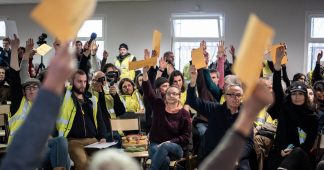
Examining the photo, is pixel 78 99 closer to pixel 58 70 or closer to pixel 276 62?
pixel 276 62

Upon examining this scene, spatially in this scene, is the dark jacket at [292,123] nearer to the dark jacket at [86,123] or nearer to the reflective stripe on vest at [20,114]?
the dark jacket at [86,123]

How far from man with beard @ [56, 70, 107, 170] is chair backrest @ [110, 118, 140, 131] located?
260 millimetres

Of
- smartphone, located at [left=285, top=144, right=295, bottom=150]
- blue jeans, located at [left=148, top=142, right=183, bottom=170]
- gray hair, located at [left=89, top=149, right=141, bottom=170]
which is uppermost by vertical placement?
gray hair, located at [left=89, top=149, right=141, bottom=170]

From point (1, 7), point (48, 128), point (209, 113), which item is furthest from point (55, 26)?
point (1, 7)

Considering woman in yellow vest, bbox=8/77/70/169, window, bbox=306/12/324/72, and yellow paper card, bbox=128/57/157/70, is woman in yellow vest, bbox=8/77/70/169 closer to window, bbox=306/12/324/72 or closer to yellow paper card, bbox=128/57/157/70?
yellow paper card, bbox=128/57/157/70

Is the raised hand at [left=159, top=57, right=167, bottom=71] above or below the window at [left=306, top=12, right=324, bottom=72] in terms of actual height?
below

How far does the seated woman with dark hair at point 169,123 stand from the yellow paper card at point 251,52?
316cm

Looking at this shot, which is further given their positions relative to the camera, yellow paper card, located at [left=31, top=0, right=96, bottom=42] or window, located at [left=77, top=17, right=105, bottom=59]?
window, located at [left=77, top=17, right=105, bottom=59]

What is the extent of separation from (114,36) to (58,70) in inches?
375

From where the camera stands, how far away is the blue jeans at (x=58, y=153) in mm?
3889

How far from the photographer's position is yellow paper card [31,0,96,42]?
1.01 metres

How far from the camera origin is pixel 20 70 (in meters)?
4.15

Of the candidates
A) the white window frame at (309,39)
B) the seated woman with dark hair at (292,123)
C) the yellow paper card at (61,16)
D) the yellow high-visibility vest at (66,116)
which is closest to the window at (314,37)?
the white window frame at (309,39)

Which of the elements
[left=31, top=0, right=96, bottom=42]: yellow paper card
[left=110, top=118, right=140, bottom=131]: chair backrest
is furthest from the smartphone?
[left=31, top=0, right=96, bottom=42]: yellow paper card
